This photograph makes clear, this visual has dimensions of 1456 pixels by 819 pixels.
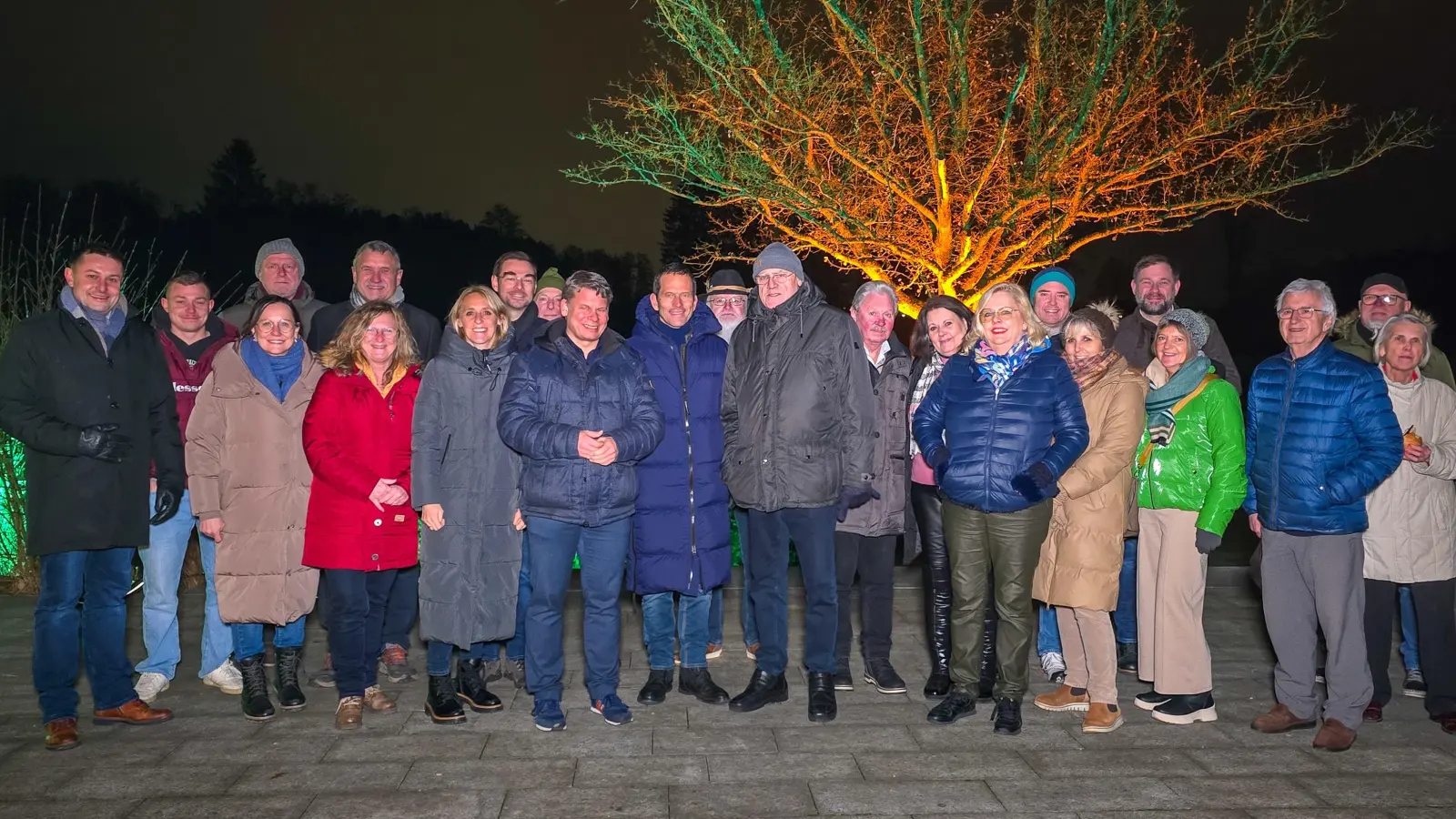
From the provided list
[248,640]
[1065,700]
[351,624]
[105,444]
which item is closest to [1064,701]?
[1065,700]

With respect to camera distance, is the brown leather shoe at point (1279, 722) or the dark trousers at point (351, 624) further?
the dark trousers at point (351, 624)

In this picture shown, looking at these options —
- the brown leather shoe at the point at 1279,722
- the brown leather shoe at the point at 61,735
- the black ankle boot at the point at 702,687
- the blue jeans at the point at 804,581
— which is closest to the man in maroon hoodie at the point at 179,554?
the brown leather shoe at the point at 61,735

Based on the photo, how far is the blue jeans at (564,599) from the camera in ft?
17.1

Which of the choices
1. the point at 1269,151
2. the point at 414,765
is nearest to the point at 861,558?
the point at 414,765

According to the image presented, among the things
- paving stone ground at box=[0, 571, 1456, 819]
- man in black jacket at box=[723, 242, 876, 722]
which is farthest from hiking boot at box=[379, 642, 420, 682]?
man in black jacket at box=[723, 242, 876, 722]

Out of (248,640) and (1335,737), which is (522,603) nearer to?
(248,640)

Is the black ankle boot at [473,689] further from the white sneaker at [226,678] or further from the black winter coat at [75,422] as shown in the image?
the black winter coat at [75,422]

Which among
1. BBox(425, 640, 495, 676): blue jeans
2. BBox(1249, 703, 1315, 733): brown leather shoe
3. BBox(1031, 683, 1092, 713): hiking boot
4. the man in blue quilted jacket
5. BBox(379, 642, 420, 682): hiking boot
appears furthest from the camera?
BBox(379, 642, 420, 682): hiking boot

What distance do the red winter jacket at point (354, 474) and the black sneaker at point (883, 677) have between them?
243cm

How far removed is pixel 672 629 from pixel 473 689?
103 cm

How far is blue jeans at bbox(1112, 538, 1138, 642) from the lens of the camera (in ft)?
20.2

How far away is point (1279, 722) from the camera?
16.7 feet

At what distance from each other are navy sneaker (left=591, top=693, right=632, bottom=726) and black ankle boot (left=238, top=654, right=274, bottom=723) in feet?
5.11

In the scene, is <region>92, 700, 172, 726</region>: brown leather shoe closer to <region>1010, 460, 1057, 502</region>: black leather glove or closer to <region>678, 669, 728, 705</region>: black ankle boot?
<region>678, 669, 728, 705</region>: black ankle boot
